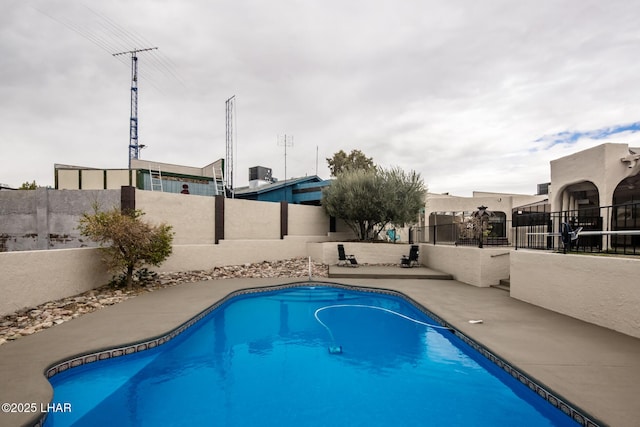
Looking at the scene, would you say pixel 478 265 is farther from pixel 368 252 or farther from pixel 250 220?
pixel 250 220

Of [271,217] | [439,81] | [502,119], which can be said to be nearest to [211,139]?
[271,217]

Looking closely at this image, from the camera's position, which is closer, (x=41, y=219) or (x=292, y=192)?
(x=41, y=219)

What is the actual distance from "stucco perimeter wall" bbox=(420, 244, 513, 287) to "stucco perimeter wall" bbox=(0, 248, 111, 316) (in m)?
12.4

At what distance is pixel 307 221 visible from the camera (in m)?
18.9

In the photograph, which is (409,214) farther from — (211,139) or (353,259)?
(211,139)

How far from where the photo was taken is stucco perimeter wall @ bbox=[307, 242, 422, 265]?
15820mm

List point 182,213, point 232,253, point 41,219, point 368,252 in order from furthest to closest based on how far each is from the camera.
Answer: point 368,252
point 232,253
point 182,213
point 41,219

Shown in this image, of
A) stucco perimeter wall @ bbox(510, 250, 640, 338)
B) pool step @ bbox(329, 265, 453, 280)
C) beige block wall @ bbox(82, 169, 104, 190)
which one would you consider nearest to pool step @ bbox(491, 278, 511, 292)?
stucco perimeter wall @ bbox(510, 250, 640, 338)

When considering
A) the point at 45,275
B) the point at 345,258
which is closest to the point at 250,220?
the point at 345,258

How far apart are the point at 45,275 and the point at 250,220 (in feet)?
29.4

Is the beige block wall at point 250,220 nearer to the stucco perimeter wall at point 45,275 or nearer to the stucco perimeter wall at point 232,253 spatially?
the stucco perimeter wall at point 232,253

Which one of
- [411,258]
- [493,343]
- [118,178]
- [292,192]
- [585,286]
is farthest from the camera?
[292,192]

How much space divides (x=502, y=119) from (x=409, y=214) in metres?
6.39

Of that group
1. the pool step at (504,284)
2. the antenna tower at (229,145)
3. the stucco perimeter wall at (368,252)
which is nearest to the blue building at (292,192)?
the antenna tower at (229,145)
